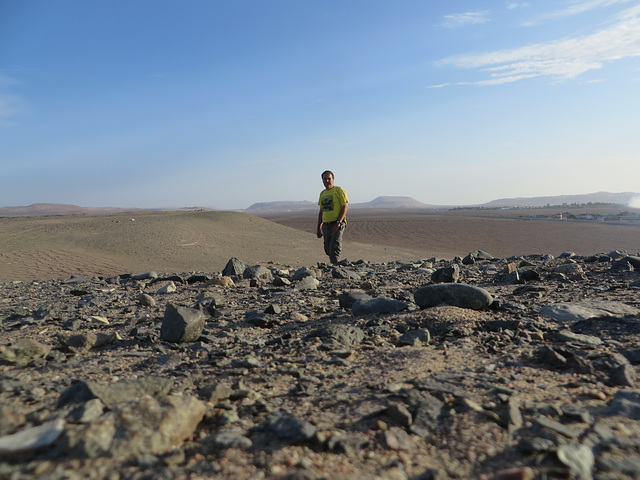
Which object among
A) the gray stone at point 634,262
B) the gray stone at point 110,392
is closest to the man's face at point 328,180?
the gray stone at point 634,262

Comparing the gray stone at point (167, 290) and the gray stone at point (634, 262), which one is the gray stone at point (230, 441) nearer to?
the gray stone at point (167, 290)

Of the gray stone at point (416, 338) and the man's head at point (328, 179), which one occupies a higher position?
the man's head at point (328, 179)

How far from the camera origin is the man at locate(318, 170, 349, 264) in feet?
26.4

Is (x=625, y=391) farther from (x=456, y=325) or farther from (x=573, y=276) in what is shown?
(x=573, y=276)

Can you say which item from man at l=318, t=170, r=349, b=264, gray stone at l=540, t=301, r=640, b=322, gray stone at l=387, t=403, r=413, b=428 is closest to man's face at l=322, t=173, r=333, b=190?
man at l=318, t=170, r=349, b=264

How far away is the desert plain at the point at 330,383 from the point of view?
65.8 inches

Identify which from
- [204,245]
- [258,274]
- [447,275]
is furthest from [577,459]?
[204,245]

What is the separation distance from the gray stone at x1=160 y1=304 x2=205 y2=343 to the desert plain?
0.04 ft

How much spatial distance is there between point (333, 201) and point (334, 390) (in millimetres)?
5807

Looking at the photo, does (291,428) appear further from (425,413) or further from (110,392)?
(110,392)

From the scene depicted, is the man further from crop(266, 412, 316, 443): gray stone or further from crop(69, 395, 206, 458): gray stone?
crop(69, 395, 206, 458): gray stone

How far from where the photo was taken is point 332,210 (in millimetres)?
8141

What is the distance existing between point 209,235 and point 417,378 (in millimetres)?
15803

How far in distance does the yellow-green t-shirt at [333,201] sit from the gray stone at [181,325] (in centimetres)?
478
